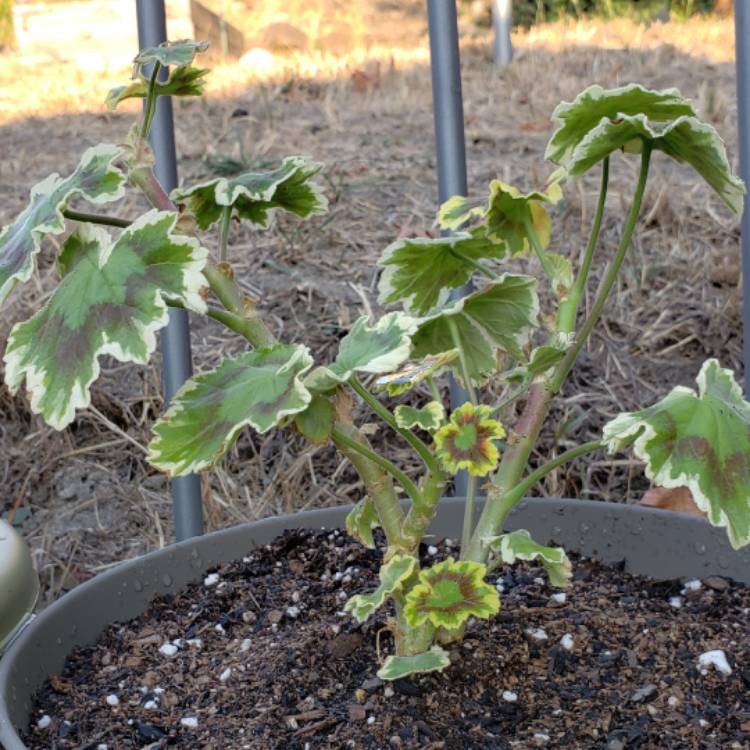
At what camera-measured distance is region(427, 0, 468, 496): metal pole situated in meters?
1.37

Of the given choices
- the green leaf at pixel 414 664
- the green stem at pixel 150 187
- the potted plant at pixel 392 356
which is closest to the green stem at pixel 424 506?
the potted plant at pixel 392 356

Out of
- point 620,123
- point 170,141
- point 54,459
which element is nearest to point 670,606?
point 620,123

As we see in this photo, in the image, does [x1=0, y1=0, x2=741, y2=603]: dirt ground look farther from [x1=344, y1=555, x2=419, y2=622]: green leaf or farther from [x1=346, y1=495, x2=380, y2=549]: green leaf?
[x1=344, y1=555, x2=419, y2=622]: green leaf

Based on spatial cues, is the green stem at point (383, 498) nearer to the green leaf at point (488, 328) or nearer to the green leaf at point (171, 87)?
the green leaf at point (488, 328)

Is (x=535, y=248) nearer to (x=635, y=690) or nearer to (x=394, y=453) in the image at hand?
(x=635, y=690)

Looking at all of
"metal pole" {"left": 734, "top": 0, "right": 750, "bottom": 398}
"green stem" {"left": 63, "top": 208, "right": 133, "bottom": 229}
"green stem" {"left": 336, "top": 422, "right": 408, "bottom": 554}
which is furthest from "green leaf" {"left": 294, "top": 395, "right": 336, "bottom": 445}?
"metal pole" {"left": 734, "top": 0, "right": 750, "bottom": 398}

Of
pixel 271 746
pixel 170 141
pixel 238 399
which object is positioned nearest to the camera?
pixel 238 399

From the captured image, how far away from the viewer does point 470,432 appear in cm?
84

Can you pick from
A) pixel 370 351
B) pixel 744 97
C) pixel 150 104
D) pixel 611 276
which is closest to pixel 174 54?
pixel 150 104

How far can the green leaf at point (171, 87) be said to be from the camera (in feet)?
3.18

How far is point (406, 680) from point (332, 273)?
4.30ft

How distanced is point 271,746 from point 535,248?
1.60 feet

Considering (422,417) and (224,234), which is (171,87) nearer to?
(224,234)

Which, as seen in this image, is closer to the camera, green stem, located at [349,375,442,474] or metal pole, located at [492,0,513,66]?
green stem, located at [349,375,442,474]
